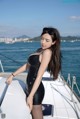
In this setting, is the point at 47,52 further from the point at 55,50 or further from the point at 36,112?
the point at 36,112

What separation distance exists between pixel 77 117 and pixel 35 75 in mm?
1665

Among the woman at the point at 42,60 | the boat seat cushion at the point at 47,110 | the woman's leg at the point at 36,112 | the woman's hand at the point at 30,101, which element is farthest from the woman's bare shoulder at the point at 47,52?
the boat seat cushion at the point at 47,110

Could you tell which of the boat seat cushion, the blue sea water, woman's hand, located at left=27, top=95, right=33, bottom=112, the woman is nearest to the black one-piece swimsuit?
the woman

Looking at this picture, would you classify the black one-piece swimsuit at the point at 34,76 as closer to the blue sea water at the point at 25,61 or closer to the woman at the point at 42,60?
the woman at the point at 42,60

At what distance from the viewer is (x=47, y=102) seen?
5188 mm

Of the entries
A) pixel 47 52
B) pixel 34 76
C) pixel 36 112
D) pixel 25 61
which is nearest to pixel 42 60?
pixel 47 52

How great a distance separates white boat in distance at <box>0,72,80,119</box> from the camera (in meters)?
2.59

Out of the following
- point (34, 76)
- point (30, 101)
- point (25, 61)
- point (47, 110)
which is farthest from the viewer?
point (25, 61)

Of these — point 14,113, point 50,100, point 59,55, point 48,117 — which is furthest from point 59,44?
point 50,100

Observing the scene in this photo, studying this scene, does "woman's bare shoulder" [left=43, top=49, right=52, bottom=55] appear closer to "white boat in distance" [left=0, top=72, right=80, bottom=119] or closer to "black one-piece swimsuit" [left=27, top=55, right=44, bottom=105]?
"black one-piece swimsuit" [left=27, top=55, right=44, bottom=105]

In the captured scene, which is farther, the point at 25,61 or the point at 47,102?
the point at 25,61

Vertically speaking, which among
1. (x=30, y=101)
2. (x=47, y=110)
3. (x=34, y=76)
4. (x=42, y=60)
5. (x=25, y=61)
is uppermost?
(x=42, y=60)

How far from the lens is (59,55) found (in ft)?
9.72

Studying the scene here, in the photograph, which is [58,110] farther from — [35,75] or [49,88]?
[35,75]
